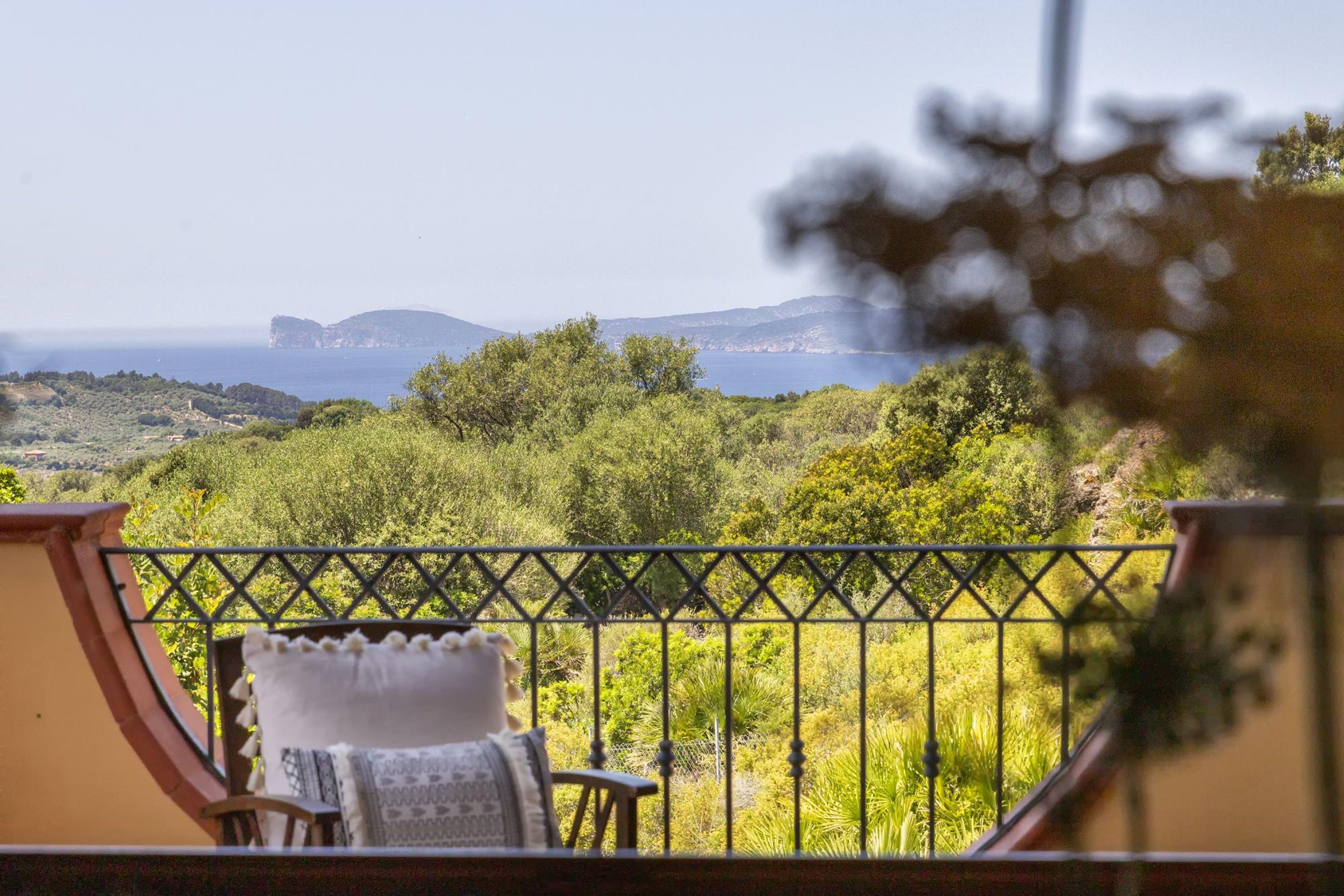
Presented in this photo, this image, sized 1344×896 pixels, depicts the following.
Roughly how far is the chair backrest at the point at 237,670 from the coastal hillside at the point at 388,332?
65.3 ft

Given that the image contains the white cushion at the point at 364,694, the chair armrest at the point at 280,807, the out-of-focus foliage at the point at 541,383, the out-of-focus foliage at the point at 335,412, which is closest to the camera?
the chair armrest at the point at 280,807

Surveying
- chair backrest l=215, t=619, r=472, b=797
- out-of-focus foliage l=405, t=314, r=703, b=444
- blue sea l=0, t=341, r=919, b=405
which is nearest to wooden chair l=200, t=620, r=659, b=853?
chair backrest l=215, t=619, r=472, b=797

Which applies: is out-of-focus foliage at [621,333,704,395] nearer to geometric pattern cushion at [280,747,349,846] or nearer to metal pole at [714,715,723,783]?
metal pole at [714,715,723,783]

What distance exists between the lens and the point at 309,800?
1.63 meters

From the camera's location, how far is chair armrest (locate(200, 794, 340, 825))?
61.5 inches

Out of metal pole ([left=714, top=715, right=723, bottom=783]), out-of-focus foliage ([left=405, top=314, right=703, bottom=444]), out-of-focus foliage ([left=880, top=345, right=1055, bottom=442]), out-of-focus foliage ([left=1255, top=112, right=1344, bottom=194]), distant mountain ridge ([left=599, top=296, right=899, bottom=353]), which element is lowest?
metal pole ([left=714, top=715, right=723, bottom=783])

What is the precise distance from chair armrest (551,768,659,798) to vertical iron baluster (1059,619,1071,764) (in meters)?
1.12

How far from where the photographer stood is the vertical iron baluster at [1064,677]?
530 millimetres

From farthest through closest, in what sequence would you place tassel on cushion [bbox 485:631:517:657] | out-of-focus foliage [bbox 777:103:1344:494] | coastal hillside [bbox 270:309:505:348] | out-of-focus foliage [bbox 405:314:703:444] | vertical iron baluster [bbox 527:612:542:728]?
1. coastal hillside [bbox 270:309:505:348]
2. out-of-focus foliage [bbox 405:314:703:444]
3. vertical iron baluster [bbox 527:612:542:728]
4. tassel on cushion [bbox 485:631:517:657]
5. out-of-focus foliage [bbox 777:103:1344:494]

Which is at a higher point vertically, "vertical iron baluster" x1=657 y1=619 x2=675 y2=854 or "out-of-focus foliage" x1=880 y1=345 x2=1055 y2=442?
"out-of-focus foliage" x1=880 y1=345 x2=1055 y2=442

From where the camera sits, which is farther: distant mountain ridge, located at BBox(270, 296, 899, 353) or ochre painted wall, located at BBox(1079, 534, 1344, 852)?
distant mountain ridge, located at BBox(270, 296, 899, 353)

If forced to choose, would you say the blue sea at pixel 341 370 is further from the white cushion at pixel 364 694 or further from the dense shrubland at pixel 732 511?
the white cushion at pixel 364 694

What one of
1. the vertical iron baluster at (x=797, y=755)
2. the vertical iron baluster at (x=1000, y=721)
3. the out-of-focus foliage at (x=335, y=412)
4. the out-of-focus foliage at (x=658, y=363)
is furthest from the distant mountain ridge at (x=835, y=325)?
the out-of-focus foliage at (x=658, y=363)

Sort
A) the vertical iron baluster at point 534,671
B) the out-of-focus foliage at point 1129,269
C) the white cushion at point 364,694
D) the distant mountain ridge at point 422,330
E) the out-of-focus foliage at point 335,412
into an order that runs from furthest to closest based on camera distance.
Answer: the distant mountain ridge at point 422,330
the out-of-focus foliage at point 335,412
the vertical iron baluster at point 534,671
the white cushion at point 364,694
the out-of-focus foliage at point 1129,269
